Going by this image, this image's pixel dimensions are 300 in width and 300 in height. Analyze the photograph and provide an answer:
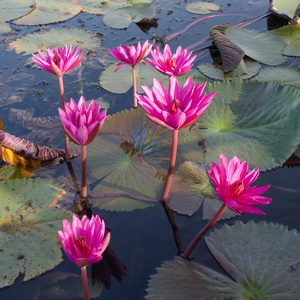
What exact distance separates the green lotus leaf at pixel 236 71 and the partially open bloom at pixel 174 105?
1.60 m

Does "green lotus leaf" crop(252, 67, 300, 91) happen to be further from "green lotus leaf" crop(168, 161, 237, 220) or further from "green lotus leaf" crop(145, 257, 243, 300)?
"green lotus leaf" crop(145, 257, 243, 300)

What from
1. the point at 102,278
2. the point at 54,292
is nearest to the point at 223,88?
the point at 102,278

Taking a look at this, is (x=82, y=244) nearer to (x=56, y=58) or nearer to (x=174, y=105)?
(x=174, y=105)

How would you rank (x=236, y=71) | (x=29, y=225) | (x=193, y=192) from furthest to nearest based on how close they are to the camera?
(x=236, y=71), (x=193, y=192), (x=29, y=225)

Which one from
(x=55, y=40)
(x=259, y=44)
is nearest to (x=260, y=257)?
(x=259, y=44)

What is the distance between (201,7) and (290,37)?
165 centimetres

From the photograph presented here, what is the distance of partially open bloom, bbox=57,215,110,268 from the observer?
3.83ft

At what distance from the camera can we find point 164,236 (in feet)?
5.56

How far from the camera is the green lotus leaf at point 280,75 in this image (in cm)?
283

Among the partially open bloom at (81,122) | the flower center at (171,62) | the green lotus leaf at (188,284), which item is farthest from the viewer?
the flower center at (171,62)

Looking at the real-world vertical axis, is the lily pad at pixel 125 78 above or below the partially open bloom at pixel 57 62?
below

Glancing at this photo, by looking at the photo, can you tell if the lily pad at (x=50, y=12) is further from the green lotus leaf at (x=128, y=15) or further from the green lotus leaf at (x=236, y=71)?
the green lotus leaf at (x=236, y=71)

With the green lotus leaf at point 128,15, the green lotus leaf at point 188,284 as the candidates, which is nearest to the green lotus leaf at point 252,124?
the green lotus leaf at point 188,284

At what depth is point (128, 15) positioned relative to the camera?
4465 mm
